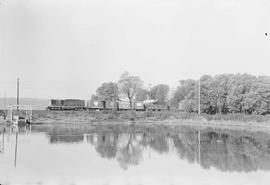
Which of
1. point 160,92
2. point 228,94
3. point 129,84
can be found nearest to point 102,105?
point 129,84

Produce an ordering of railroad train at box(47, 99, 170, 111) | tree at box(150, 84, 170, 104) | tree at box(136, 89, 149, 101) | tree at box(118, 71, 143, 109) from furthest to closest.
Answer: tree at box(150, 84, 170, 104)
tree at box(136, 89, 149, 101)
tree at box(118, 71, 143, 109)
railroad train at box(47, 99, 170, 111)

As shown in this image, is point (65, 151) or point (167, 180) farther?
point (65, 151)

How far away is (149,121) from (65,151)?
1128 inches

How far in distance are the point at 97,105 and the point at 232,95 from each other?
1842 centimetres

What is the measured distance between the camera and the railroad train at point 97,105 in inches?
1893

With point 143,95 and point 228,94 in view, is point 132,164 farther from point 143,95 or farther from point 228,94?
point 143,95

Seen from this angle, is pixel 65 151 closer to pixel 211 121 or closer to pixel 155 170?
pixel 155 170

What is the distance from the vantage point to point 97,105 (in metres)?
A: 52.2

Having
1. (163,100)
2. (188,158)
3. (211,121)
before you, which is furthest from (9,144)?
(163,100)

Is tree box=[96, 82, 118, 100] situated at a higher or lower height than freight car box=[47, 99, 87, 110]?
higher

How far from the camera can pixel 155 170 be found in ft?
39.9

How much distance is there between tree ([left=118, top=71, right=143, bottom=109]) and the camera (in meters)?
59.4

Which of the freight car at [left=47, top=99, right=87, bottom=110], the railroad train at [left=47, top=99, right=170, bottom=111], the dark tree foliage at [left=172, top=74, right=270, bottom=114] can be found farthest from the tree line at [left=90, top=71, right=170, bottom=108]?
the dark tree foliage at [left=172, top=74, right=270, bottom=114]

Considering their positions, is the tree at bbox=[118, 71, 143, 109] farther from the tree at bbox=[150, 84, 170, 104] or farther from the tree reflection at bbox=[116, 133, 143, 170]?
the tree reflection at bbox=[116, 133, 143, 170]
